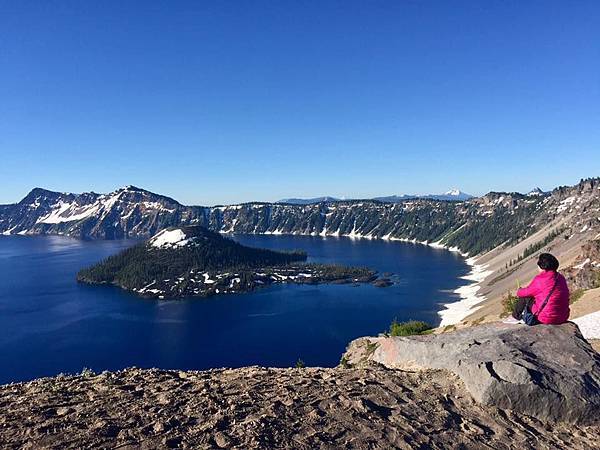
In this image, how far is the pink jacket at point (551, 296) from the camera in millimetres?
17500

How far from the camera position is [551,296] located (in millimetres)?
17672

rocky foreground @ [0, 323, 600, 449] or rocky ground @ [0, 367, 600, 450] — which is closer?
rocky ground @ [0, 367, 600, 450]

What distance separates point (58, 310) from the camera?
19700cm

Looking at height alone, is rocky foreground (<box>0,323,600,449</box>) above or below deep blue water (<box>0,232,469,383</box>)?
above

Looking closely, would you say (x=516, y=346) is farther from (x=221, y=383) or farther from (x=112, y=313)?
(x=112, y=313)

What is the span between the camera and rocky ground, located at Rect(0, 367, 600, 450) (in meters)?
11.4

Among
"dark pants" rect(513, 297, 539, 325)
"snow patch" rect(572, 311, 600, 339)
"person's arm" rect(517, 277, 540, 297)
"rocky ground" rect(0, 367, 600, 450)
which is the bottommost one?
"snow patch" rect(572, 311, 600, 339)

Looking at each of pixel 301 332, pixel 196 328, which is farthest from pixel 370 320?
pixel 196 328

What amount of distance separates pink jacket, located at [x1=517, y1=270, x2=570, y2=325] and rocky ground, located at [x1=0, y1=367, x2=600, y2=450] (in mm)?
4859

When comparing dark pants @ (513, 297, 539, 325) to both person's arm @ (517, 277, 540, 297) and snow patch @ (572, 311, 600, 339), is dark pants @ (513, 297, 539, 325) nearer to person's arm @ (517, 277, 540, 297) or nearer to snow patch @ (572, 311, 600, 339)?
person's arm @ (517, 277, 540, 297)

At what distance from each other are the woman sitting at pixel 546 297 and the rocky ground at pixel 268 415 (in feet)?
16.0

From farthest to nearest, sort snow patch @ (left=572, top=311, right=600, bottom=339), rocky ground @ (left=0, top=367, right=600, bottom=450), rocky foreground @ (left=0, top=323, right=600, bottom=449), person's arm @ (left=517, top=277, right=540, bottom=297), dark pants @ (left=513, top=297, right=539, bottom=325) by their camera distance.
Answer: snow patch @ (left=572, top=311, right=600, bottom=339)
dark pants @ (left=513, top=297, right=539, bottom=325)
person's arm @ (left=517, top=277, right=540, bottom=297)
rocky foreground @ (left=0, top=323, right=600, bottom=449)
rocky ground @ (left=0, top=367, right=600, bottom=450)

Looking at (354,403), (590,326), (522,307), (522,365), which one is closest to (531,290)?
(522,307)

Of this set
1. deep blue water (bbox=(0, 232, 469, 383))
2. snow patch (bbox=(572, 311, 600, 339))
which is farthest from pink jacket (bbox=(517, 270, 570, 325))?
deep blue water (bbox=(0, 232, 469, 383))
